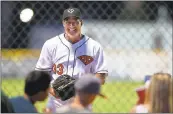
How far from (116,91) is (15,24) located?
241 cm

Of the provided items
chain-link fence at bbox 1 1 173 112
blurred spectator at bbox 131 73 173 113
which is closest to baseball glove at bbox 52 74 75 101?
blurred spectator at bbox 131 73 173 113

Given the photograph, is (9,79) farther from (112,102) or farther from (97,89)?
(97,89)

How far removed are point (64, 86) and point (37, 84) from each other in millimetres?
1635

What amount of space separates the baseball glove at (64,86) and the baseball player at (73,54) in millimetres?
108

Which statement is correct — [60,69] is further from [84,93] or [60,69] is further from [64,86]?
[84,93]

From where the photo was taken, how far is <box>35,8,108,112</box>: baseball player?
295 inches

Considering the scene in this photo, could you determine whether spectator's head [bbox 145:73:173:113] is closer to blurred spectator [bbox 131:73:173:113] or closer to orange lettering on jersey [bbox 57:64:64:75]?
blurred spectator [bbox 131:73:173:113]

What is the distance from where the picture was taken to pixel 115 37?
44.5ft

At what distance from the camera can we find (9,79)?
1312 centimetres

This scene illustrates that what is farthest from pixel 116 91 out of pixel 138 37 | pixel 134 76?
→ pixel 138 37

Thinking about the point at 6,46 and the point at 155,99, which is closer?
the point at 155,99

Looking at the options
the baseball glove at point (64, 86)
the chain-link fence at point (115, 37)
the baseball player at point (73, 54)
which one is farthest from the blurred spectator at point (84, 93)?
the chain-link fence at point (115, 37)

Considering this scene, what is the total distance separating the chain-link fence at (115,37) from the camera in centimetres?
1289

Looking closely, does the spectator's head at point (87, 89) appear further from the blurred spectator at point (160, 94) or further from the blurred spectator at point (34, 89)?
the blurred spectator at point (160, 94)
